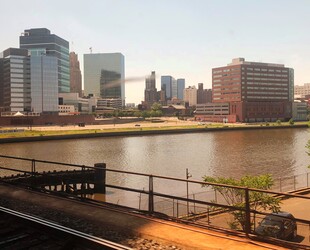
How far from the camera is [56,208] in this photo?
38.7 ft

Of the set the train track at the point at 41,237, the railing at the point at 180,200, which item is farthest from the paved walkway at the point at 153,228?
the railing at the point at 180,200

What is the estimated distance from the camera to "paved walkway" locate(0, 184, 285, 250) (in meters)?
8.30

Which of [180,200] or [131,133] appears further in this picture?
[131,133]

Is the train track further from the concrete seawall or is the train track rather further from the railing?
the concrete seawall

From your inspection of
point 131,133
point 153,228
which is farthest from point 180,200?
point 131,133

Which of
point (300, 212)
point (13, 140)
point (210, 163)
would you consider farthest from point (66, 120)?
point (300, 212)

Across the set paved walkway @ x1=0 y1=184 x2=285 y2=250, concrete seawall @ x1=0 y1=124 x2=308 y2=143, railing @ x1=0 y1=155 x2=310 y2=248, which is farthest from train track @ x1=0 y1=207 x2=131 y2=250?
concrete seawall @ x1=0 y1=124 x2=308 y2=143

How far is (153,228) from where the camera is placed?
953 centimetres

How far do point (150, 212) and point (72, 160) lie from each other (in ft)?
200

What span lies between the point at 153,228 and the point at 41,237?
2.87 m

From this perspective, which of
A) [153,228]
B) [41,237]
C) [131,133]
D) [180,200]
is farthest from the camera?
[131,133]

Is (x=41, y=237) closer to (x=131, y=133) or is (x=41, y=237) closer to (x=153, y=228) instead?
(x=153, y=228)

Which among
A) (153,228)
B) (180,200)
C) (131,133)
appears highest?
(153,228)

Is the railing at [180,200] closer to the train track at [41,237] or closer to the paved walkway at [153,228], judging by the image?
the paved walkway at [153,228]
